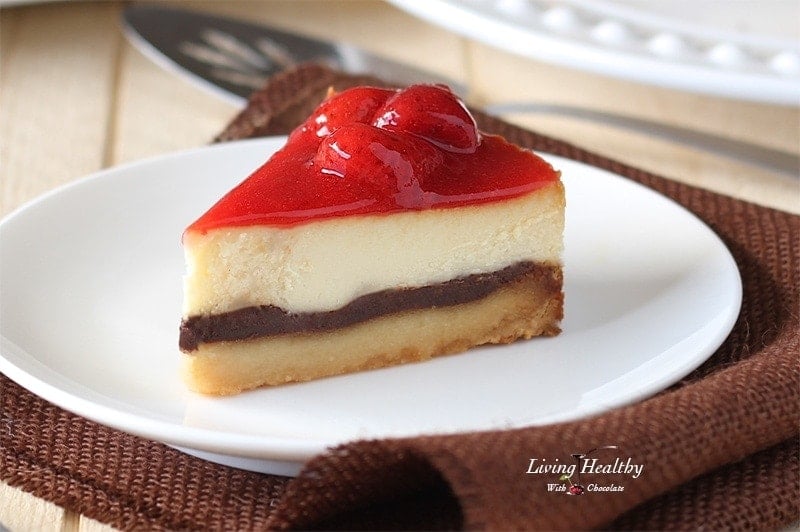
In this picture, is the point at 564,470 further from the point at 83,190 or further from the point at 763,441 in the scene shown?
the point at 83,190

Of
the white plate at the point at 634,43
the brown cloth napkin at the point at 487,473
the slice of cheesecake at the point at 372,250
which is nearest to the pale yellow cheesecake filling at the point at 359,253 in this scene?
the slice of cheesecake at the point at 372,250

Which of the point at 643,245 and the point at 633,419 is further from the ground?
the point at 633,419

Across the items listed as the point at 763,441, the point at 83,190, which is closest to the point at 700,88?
the point at 763,441

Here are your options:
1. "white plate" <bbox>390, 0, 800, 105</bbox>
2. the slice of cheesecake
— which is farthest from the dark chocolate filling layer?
"white plate" <bbox>390, 0, 800, 105</bbox>

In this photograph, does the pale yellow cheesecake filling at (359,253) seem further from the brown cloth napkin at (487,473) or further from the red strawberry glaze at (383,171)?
the brown cloth napkin at (487,473)

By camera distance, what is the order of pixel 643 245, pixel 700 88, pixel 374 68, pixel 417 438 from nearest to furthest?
1. pixel 417 438
2. pixel 643 245
3. pixel 700 88
4. pixel 374 68
